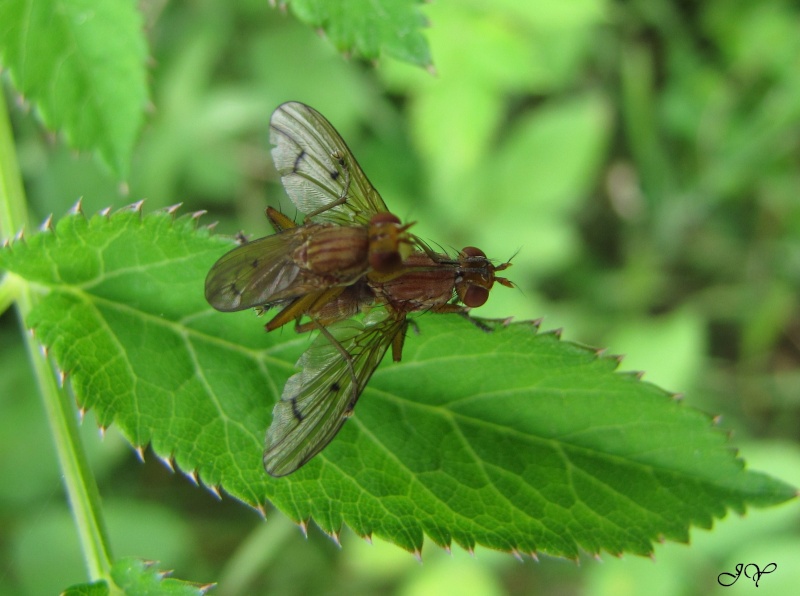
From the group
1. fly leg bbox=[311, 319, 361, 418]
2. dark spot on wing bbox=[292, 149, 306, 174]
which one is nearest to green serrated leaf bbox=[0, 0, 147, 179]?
dark spot on wing bbox=[292, 149, 306, 174]

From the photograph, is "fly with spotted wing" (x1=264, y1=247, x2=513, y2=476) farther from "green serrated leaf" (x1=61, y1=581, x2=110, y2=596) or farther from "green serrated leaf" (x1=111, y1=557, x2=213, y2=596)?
"green serrated leaf" (x1=61, y1=581, x2=110, y2=596)

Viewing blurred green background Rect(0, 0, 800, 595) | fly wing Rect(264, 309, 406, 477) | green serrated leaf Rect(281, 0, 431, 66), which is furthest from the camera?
blurred green background Rect(0, 0, 800, 595)

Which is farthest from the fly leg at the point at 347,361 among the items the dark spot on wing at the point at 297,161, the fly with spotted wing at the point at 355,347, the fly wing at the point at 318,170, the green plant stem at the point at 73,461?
the green plant stem at the point at 73,461

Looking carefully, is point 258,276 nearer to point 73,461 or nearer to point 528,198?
point 73,461

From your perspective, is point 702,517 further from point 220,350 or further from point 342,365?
point 220,350

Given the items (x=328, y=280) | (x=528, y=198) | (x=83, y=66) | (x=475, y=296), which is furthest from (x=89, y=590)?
(x=528, y=198)

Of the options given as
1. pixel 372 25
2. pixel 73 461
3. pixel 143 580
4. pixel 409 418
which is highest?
pixel 372 25
